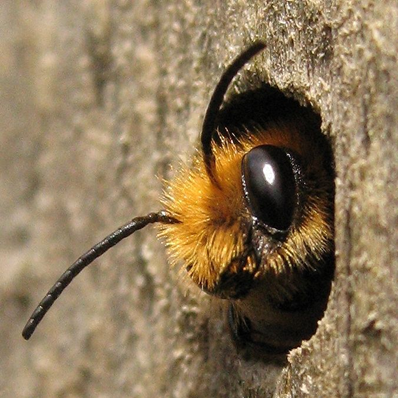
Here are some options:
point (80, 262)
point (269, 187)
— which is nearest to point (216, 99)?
point (269, 187)

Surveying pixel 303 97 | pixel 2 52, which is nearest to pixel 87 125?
pixel 2 52

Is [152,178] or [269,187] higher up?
[152,178]

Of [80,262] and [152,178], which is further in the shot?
[152,178]

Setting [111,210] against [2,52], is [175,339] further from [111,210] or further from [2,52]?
[2,52]

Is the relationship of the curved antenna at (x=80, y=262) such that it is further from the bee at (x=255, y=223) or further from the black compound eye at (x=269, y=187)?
the black compound eye at (x=269, y=187)

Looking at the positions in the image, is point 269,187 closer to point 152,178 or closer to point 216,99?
point 216,99

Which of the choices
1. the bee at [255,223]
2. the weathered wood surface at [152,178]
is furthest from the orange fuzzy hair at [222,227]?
the weathered wood surface at [152,178]

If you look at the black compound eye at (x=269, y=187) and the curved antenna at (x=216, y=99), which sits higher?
the curved antenna at (x=216, y=99)

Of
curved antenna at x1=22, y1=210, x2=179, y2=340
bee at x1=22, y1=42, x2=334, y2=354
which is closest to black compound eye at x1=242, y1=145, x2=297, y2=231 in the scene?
bee at x1=22, y1=42, x2=334, y2=354
